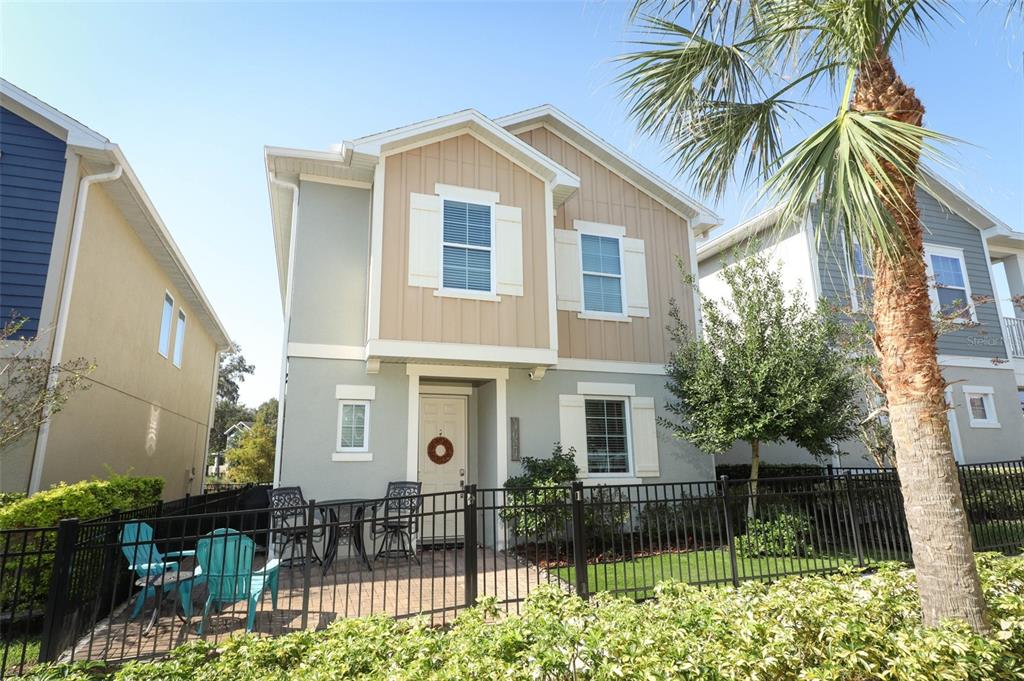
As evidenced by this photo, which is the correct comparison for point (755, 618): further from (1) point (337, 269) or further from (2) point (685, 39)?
(1) point (337, 269)

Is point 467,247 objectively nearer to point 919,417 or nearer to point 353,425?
point 353,425

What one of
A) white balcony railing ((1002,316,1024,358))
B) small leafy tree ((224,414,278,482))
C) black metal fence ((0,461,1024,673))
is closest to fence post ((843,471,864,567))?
black metal fence ((0,461,1024,673))

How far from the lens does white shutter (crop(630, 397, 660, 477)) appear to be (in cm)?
1107

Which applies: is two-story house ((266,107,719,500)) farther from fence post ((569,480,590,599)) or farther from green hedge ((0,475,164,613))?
fence post ((569,480,590,599))

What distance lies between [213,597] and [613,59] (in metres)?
7.08

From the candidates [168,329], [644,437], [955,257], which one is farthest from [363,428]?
[955,257]

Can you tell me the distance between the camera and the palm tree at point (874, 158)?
4.09 m

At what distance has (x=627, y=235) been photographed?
485 inches

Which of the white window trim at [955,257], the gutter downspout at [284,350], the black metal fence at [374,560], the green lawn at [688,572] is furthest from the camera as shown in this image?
the white window trim at [955,257]

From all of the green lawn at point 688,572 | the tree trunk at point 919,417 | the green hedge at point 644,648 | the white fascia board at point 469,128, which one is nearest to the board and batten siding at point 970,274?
the green lawn at point 688,572

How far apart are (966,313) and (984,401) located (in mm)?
2380

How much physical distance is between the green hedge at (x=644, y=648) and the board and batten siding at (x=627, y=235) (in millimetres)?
7458

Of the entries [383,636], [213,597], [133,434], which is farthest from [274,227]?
[383,636]

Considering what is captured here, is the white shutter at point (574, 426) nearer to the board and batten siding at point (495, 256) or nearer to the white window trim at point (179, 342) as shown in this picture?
the board and batten siding at point (495, 256)
